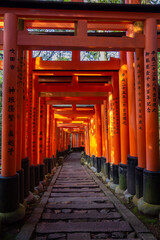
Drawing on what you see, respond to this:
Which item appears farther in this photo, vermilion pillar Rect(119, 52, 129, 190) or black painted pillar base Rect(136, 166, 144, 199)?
vermilion pillar Rect(119, 52, 129, 190)

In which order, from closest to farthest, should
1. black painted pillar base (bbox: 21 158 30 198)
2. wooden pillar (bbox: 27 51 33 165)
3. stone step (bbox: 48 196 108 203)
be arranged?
black painted pillar base (bbox: 21 158 30 198)
stone step (bbox: 48 196 108 203)
wooden pillar (bbox: 27 51 33 165)

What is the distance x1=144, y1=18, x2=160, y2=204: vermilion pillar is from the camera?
12.3 ft

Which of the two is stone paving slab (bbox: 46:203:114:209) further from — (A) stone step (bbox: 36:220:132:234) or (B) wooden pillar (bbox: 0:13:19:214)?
(B) wooden pillar (bbox: 0:13:19:214)

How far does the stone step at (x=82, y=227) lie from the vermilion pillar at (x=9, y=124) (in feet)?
1.94

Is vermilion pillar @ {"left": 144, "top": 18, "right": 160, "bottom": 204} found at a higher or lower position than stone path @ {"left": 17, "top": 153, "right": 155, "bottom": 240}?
higher

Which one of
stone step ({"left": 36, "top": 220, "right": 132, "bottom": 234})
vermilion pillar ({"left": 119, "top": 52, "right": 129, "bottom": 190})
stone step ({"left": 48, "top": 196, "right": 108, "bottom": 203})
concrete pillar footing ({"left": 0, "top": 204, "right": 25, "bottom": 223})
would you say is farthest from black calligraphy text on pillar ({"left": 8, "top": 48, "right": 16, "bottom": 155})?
vermilion pillar ({"left": 119, "top": 52, "right": 129, "bottom": 190})

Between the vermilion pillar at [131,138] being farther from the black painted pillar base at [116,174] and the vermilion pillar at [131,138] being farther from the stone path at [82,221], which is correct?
the black painted pillar base at [116,174]

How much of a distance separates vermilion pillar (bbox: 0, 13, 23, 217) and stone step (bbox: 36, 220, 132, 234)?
591 mm

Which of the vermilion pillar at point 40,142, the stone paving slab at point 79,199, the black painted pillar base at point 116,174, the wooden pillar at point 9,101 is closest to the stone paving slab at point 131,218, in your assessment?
the stone paving slab at point 79,199

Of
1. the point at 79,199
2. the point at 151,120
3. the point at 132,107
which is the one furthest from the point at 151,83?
the point at 79,199

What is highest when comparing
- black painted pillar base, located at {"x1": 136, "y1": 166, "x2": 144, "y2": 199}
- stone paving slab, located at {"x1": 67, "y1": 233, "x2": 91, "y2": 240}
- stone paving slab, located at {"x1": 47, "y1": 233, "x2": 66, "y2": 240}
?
black painted pillar base, located at {"x1": 136, "y1": 166, "x2": 144, "y2": 199}

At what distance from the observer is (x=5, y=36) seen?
12.1 feet

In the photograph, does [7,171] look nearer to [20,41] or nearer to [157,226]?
[20,41]

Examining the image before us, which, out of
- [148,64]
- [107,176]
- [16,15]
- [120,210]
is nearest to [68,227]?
[120,210]
